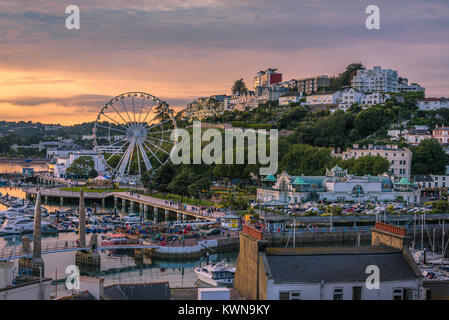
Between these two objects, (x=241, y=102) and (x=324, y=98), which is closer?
(x=324, y=98)

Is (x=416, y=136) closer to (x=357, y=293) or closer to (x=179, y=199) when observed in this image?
(x=179, y=199)

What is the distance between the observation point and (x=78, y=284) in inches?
664

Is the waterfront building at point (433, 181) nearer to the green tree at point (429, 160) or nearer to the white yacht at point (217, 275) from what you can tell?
the green tree at point (429, 160)

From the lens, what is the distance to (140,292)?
677 inches

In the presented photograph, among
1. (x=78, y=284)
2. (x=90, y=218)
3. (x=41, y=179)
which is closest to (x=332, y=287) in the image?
(x=78, y=284)

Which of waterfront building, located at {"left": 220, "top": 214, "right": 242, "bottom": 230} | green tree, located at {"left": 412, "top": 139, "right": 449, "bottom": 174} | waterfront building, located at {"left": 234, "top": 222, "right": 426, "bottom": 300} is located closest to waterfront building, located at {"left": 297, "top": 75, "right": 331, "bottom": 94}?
green tree, located at {"left": 412, "top": 139, "right": 449, "bottom": 174}

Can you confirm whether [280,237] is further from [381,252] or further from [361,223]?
[381,252]

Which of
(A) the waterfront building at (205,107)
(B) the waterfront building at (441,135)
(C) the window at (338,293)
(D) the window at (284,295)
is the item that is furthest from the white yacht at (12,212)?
(A) the waterfront building at (205,107)

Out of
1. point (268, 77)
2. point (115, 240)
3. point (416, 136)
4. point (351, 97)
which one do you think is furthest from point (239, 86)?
point (115, 240)

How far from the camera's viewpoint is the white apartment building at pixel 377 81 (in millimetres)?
123438

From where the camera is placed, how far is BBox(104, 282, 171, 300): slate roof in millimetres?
17000

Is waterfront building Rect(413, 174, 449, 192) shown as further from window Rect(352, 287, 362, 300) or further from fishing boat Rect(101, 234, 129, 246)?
window Rect(352, 287, 362, 300)

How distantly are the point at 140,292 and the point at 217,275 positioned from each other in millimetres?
16500

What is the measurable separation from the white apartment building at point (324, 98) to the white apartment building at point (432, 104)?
56.5ft
